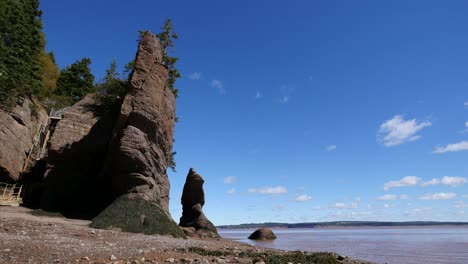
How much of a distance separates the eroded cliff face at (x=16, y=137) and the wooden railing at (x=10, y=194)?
0.72 metres

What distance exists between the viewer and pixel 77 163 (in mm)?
30219

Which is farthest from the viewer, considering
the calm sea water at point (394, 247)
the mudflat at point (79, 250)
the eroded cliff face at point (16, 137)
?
the eroded cliff face at point (16, 137)

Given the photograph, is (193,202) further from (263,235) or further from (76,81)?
(76,81)

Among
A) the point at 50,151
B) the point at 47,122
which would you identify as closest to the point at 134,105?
the point at 50,151

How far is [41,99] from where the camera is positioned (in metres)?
44.2

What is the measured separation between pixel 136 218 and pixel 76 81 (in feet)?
144

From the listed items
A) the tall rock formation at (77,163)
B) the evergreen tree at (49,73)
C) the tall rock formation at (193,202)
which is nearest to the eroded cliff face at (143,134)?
the tall rock formation at (77,163)

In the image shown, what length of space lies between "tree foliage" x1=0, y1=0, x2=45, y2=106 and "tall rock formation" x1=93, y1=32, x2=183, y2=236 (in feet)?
34.2

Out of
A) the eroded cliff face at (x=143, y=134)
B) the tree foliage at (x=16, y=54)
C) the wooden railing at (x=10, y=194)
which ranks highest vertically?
the tree foliage at (x=16, y=54)

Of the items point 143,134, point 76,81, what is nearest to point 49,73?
point 76,81

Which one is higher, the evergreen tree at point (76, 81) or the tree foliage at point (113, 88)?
the evergreen tree at point (76, 81)

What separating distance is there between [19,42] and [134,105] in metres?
16.1

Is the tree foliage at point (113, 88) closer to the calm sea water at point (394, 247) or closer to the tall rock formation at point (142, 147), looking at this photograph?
the tall rock formation at point (142, 147)

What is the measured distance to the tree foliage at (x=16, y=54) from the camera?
A: 97.2 ft
